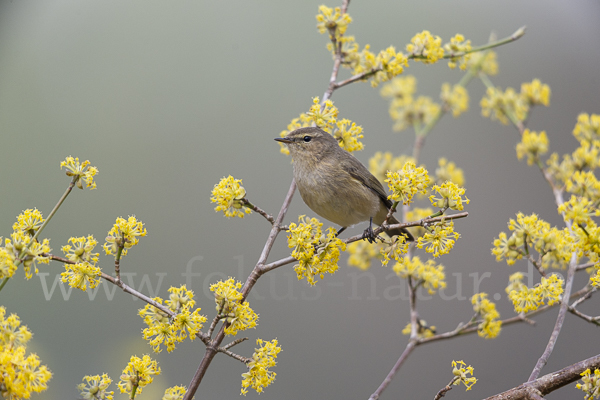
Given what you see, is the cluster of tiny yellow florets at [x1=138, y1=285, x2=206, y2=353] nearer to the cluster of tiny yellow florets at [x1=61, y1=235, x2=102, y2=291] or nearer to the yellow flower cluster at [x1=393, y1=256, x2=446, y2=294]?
the cluster of tiny yellow florets at [x1=61, y1=235, x2=102, y2=291]

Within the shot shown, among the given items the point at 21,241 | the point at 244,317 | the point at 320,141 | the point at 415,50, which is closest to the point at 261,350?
the point at 244,317

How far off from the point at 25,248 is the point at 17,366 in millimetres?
406

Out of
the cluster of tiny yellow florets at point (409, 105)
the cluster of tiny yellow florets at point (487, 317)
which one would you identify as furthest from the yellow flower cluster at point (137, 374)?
the cluster of tiny yellow florets at point (409, 105)

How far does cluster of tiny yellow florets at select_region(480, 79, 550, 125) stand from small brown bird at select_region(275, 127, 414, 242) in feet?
3.75

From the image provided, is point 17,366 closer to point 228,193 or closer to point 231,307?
point 231,307

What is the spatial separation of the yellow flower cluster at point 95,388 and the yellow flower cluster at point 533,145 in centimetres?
272

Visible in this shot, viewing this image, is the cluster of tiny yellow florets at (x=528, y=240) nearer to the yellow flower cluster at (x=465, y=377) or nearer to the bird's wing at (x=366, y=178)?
the yellow flower cluster at (x=465, y=377)

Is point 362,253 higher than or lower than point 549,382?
higher

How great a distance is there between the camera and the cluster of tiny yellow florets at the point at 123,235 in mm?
1837

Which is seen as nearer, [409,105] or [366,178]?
[366,178]

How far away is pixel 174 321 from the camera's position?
1.83 meters

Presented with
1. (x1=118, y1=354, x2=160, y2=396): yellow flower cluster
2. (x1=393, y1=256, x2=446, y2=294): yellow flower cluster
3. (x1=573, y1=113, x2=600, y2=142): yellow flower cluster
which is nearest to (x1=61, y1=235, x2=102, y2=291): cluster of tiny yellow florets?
(x1=118, y1=354, x2=160, y2=396): yellow flower cluster

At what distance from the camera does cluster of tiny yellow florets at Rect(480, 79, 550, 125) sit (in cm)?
329

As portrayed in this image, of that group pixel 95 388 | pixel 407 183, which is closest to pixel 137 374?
pixel 95 388
